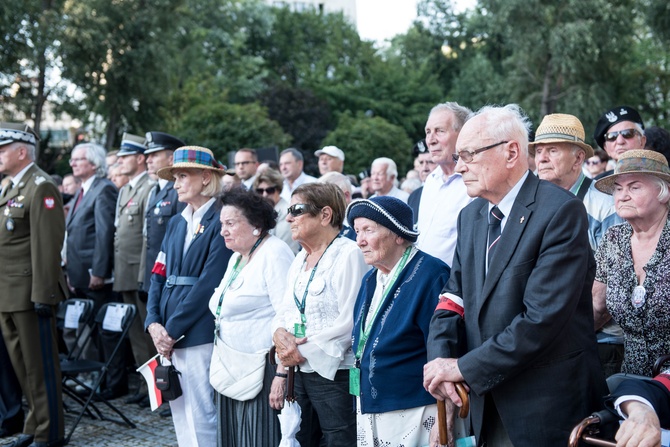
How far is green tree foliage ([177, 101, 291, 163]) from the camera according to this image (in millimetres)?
28781

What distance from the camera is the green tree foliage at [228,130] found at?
28.8 m

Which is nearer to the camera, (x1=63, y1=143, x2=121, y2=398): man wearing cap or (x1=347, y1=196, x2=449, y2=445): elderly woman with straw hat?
(x1=347, y1=196, x2=449, y2=445): elderly woman with straw hat

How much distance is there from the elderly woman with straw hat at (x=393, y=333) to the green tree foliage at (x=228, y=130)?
2466 cm

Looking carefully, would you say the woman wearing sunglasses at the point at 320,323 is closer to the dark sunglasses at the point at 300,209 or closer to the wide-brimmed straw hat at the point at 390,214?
the dark sunglasses at the point at 300,209

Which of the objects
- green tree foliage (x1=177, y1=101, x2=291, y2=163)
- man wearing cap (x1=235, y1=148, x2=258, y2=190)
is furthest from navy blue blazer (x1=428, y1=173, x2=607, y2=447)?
green tree foliage (x1=177, y1=101, x2=291, y2=163)

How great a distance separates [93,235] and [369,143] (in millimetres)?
26251

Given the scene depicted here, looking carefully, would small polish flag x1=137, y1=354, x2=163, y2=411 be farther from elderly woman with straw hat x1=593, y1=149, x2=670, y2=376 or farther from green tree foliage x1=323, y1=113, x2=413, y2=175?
green tree foliage x1=323, y1=113, x2=413, y2=175

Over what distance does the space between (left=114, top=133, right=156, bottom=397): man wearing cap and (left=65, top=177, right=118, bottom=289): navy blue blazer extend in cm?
15

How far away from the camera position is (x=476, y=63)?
138ft

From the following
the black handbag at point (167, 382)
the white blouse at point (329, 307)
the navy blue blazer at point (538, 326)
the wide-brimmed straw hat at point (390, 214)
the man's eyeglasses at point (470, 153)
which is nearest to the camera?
the navy blue blazer at point (538, 326)

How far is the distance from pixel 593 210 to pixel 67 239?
5913mm

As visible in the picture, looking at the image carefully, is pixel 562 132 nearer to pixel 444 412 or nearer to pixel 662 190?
pixel 662 190

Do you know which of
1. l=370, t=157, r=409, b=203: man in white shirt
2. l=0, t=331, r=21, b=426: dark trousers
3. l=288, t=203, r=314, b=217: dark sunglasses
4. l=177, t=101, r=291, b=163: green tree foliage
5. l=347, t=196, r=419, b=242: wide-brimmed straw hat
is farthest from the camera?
l=177, t=101, r=291, b=163: green tree foliage

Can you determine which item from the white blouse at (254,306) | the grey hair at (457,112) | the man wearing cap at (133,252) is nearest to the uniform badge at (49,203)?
the man wearing cap at (133,252)
